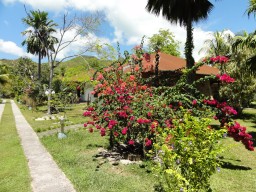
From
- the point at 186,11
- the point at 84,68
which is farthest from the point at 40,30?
the point at 186,11

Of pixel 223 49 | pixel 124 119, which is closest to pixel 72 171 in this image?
pixel 124 119

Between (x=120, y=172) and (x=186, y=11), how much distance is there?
32.2 feet

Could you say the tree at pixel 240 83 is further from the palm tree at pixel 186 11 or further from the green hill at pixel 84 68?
the green hill at pixel 84 68

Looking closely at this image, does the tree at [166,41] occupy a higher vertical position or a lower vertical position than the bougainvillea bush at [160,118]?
higher

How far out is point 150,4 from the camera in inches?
568

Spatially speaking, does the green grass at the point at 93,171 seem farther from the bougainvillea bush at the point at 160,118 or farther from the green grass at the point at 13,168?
the green grass at the point at 13,168

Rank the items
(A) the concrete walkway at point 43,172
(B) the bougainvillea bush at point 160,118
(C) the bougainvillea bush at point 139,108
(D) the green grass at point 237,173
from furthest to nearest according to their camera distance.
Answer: (C) the bougainvillea bush at point 139,108, (D) the green grass at point 237,173, (A) the concrete walkway at point 43,172, (B) the bougainvillea bush at point 160,118

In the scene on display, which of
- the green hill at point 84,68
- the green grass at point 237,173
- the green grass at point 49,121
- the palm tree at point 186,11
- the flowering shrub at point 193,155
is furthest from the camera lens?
the green hill at point 84,68

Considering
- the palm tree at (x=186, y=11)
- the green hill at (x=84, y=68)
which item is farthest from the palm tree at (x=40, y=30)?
the palm tree at (x=186, y=11)

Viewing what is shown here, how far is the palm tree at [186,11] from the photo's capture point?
1350 centimetres

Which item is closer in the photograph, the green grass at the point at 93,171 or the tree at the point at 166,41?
the green grass at the point at 93,171

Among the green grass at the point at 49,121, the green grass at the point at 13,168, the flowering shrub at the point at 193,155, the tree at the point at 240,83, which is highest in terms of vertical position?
the tree at the point at 240,83

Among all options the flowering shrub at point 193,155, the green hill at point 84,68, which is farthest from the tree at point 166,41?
the flowering shrub at point 193,155

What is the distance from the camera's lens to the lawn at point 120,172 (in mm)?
6273
